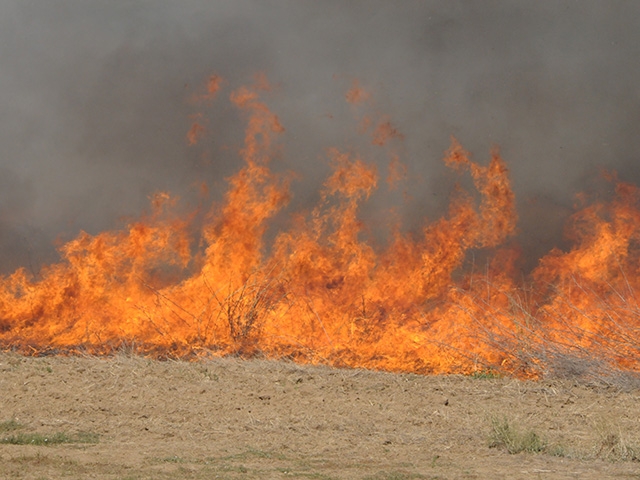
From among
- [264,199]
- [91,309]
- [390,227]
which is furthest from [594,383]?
[91,309]

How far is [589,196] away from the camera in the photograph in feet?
46.5

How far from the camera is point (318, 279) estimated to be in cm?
1326

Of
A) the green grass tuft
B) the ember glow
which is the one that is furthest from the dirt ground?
the ember glow

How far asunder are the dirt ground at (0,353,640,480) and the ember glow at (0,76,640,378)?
1.91 m

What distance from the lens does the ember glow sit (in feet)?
40.6

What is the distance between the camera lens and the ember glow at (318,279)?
1237 centimetres

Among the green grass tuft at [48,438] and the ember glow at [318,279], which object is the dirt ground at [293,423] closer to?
the green grass tuft at [48,438]

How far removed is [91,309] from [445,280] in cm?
599

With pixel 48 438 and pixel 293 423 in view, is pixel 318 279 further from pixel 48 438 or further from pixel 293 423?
pixel 48 438

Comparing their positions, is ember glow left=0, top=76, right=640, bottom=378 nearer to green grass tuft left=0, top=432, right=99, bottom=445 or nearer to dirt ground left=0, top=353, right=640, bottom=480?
dirt ground left=0, top=353, right=640, bottom=480

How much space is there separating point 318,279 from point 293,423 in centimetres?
500

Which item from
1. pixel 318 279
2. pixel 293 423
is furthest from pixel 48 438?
pixel 318 279

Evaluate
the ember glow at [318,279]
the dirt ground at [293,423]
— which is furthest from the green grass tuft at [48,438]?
the ember glow at [318,279]

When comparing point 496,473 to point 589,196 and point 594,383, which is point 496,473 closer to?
point 594,383
